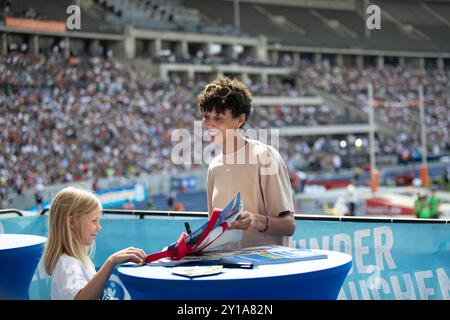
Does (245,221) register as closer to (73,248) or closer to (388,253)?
(73,248)

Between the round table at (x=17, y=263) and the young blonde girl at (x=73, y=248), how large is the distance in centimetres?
81

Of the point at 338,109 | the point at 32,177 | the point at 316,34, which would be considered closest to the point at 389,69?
the point at 338,109

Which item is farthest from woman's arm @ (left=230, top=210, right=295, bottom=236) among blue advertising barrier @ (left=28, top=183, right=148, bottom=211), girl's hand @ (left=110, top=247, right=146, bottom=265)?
blue advertising barrier @ (left=28, top=183, right=148, bottom=211)

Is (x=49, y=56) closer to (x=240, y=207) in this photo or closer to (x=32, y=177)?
(x=32, y=177)

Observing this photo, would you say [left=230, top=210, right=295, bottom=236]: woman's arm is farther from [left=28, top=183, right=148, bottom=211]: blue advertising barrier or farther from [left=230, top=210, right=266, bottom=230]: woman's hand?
[left=28, top=183, right=148, bottom=211]: blue advertising barrier

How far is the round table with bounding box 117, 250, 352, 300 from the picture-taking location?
95.2 inches

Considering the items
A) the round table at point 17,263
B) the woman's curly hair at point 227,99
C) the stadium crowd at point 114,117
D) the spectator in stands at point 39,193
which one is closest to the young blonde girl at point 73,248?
the woman's curly hair at point 227,99

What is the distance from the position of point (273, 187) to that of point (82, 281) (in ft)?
3.07

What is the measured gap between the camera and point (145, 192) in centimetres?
2197

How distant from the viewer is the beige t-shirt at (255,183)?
3035 mm

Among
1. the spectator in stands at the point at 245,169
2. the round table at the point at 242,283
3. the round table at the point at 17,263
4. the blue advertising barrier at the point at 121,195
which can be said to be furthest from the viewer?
the blue advertising barrier at the point at 121,195

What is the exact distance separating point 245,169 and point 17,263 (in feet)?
4.51

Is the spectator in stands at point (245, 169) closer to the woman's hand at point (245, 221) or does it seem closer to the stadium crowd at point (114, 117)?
the woman's hand at point (245, 221)

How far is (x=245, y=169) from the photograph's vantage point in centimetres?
307
